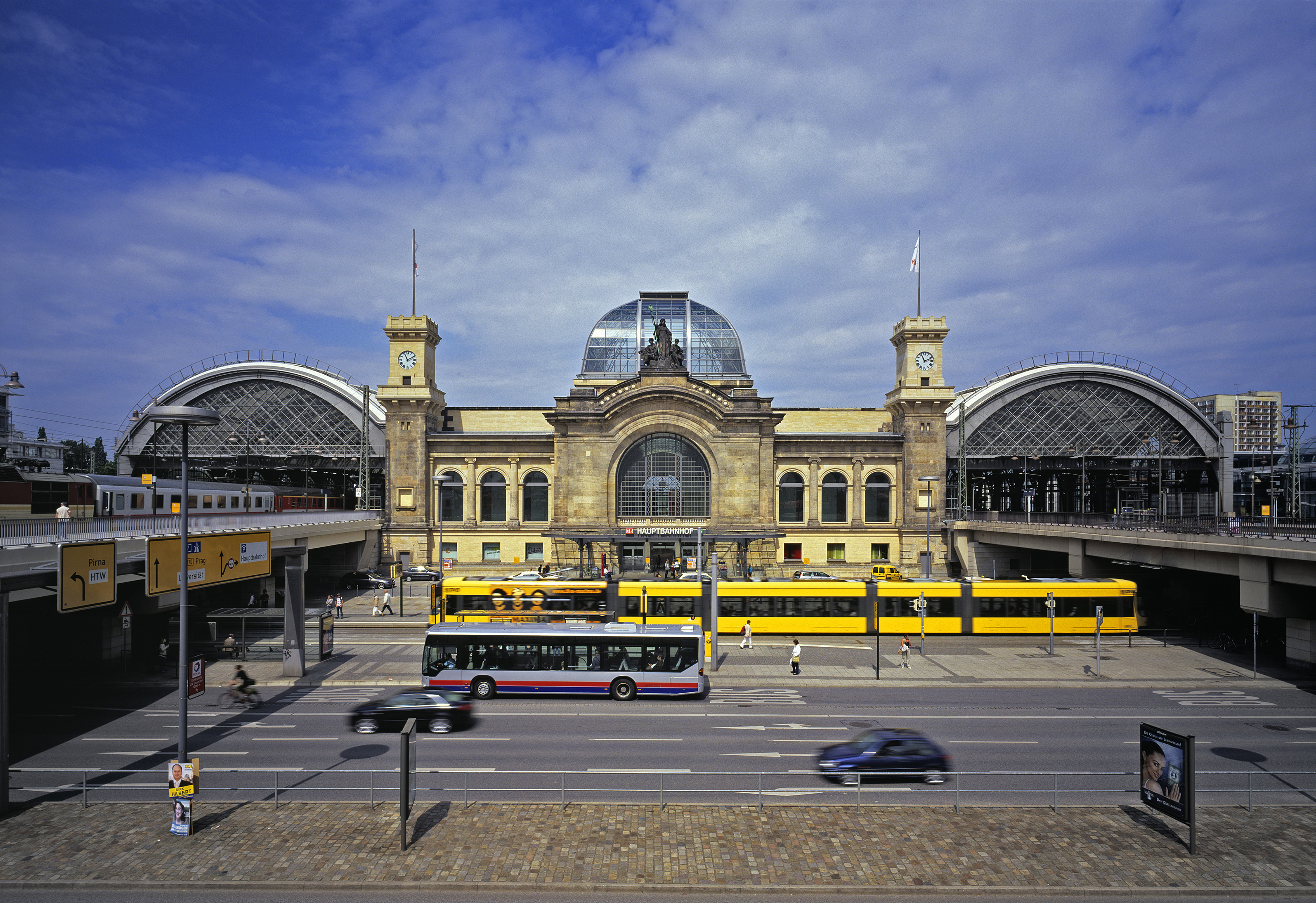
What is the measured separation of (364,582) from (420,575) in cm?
461

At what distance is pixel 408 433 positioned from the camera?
63312 millimetres

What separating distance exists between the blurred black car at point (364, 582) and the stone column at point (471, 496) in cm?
847

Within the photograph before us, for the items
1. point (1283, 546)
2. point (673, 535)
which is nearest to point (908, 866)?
point (1283, 546)

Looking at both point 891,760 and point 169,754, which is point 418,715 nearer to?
point 169,754

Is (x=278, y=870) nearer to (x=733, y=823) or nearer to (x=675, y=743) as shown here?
(x=733, y=823)

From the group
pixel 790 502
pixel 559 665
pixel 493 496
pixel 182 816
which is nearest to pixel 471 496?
pixel 493 496

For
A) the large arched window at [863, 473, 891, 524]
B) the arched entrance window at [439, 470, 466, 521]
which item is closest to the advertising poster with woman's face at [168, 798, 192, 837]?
the arched entrance window at [439, 470, 466, 521]

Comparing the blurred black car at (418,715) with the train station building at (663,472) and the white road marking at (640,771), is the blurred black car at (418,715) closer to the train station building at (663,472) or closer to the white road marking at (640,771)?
the white road marking at (640,771)

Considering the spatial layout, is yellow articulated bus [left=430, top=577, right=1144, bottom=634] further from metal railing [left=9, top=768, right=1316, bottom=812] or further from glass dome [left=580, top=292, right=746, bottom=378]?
glass dome [left=580, top=292, right=746, bottom=378]

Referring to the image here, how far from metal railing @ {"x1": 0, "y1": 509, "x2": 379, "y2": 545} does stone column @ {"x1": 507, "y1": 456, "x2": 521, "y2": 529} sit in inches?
814

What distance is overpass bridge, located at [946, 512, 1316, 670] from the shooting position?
2836 centimetres

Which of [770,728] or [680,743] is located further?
[770,728]

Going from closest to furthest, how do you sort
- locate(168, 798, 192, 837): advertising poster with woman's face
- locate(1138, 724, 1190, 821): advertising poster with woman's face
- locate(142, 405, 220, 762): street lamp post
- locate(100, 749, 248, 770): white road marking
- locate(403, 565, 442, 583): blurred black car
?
1. locate(1138, 724, 1190, 821): advertising poster with woman's face
2. locate(168, 798, 192, 837): advertising poster with woman's face
3. locate(142, 405, 220, 762): street lamp post
4. locate(100, 749, 248, 770): white road marking
5. locate(403, 565, 442, 583): blurred black car

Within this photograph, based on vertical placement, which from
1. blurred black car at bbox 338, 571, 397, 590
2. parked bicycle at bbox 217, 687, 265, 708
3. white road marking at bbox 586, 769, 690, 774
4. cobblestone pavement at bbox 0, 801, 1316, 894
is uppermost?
cobblestone pavement at bbox 0, 801, 1316, 894
